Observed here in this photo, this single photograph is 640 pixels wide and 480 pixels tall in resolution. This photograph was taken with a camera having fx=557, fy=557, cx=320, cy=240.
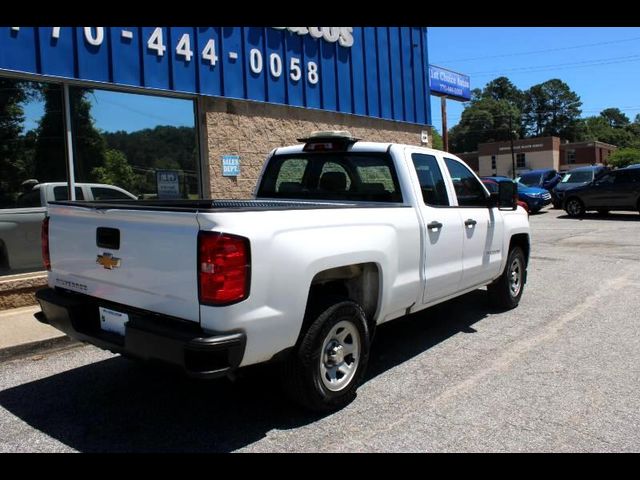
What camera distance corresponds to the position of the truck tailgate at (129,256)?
305 cm

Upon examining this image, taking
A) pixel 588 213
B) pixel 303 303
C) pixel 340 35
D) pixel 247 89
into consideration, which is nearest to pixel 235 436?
pixel 303 303

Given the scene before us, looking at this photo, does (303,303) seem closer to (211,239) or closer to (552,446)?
(211,239)

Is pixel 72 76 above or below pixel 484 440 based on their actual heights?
above

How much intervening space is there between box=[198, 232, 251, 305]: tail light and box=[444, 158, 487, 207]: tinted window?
9.71 ft

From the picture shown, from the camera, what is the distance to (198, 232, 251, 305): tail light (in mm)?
2934

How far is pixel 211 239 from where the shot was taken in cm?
293

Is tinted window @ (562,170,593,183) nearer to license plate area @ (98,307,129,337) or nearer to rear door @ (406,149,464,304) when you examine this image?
rear door @ (406,149,464,304)

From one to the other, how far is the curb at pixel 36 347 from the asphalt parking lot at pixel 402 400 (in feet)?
0.43

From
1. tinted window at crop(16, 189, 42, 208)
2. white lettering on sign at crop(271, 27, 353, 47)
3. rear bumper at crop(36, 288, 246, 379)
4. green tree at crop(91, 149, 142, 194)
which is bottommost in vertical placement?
rear bumper at crop(36, 288, 246, 379)

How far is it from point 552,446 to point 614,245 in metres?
10.2

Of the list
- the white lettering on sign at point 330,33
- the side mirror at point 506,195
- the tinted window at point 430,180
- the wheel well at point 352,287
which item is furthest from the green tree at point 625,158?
the wheel well at point 352,287

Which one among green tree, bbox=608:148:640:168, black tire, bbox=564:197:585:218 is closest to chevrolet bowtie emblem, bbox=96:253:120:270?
black tire, bbox=564:197:585:218

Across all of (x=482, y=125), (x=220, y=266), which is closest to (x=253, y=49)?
(x=220, y=266)

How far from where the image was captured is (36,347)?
527 centimetres
